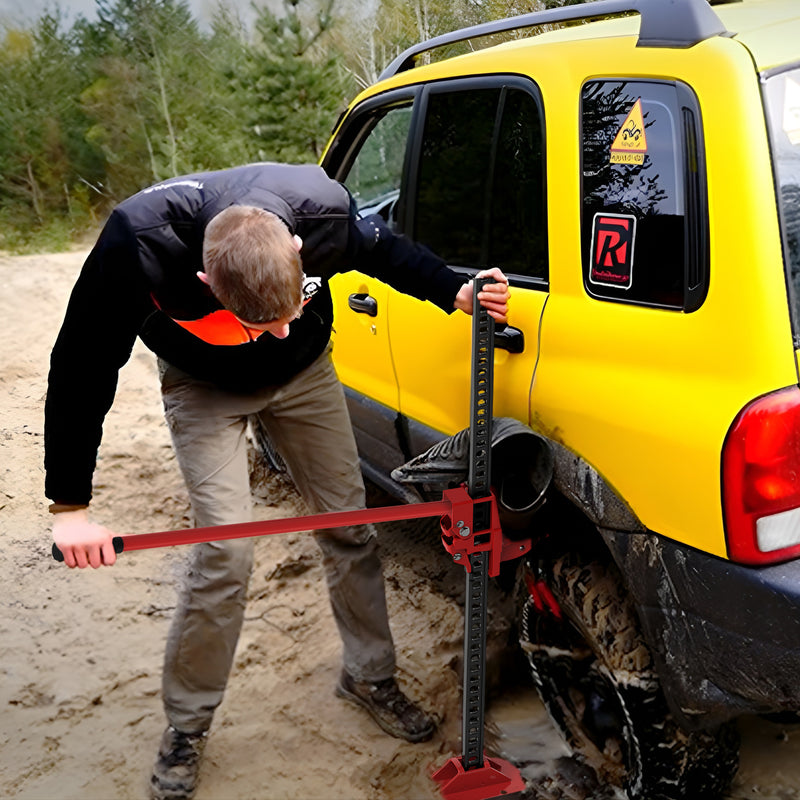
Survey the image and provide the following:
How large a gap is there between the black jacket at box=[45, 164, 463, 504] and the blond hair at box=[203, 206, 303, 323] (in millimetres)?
241

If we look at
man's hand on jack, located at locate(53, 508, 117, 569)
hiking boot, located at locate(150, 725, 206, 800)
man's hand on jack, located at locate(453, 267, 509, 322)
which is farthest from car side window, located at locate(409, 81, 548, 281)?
hiking boot, located at locate(150, 725, 206, 800)

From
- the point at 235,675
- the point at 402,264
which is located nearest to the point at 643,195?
the point at 402,264

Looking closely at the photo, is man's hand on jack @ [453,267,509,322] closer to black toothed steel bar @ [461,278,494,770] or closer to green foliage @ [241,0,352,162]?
→ black toothed steel bar @ [461,278,494,770]

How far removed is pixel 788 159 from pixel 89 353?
1.60m

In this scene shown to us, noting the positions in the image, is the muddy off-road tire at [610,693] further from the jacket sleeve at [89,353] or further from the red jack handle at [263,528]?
the jacket sleeve at [89,353]

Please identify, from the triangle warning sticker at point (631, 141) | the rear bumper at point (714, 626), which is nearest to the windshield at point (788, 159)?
the triangle warning sticker at point (631, 141)

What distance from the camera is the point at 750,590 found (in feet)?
5.67

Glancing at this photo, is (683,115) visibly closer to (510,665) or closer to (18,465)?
(510,665)

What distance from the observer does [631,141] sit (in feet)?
6.57

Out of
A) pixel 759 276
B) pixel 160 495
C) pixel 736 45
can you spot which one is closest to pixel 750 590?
pixel 759 276

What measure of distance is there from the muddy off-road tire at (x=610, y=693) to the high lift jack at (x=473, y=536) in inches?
7.1

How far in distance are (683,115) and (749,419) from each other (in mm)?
663

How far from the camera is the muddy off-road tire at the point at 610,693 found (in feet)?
6.88

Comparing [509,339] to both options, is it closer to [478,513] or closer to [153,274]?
[478,513]
